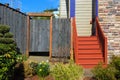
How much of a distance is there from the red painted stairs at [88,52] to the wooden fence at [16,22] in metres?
2.79

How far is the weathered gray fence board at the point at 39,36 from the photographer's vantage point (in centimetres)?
1762

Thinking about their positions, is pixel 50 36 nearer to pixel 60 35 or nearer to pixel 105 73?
pixel 60 35

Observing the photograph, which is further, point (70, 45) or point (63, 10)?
point (63, 10)

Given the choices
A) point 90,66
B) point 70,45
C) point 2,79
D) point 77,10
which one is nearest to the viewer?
point 2,79

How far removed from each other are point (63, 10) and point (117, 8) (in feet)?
15.6

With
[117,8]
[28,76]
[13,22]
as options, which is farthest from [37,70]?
[117,8]

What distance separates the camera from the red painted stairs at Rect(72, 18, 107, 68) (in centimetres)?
1512

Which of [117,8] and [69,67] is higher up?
[117,8]

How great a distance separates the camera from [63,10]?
21.3 metres

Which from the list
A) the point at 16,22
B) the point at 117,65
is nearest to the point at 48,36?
the point at 16,22

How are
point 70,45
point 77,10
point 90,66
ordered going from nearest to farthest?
point 90,66
point 70,45
point 77,10

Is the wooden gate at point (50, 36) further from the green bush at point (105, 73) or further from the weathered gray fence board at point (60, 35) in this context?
the green bush at point (105, 73)

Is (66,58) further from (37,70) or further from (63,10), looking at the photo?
(63,10)

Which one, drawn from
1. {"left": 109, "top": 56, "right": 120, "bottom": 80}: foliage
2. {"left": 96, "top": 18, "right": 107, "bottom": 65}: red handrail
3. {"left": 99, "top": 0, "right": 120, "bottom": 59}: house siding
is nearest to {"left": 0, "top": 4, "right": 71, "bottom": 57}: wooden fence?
{"left": 96, "top": 18, "right": 107, "bottom": 65}: red handrail
